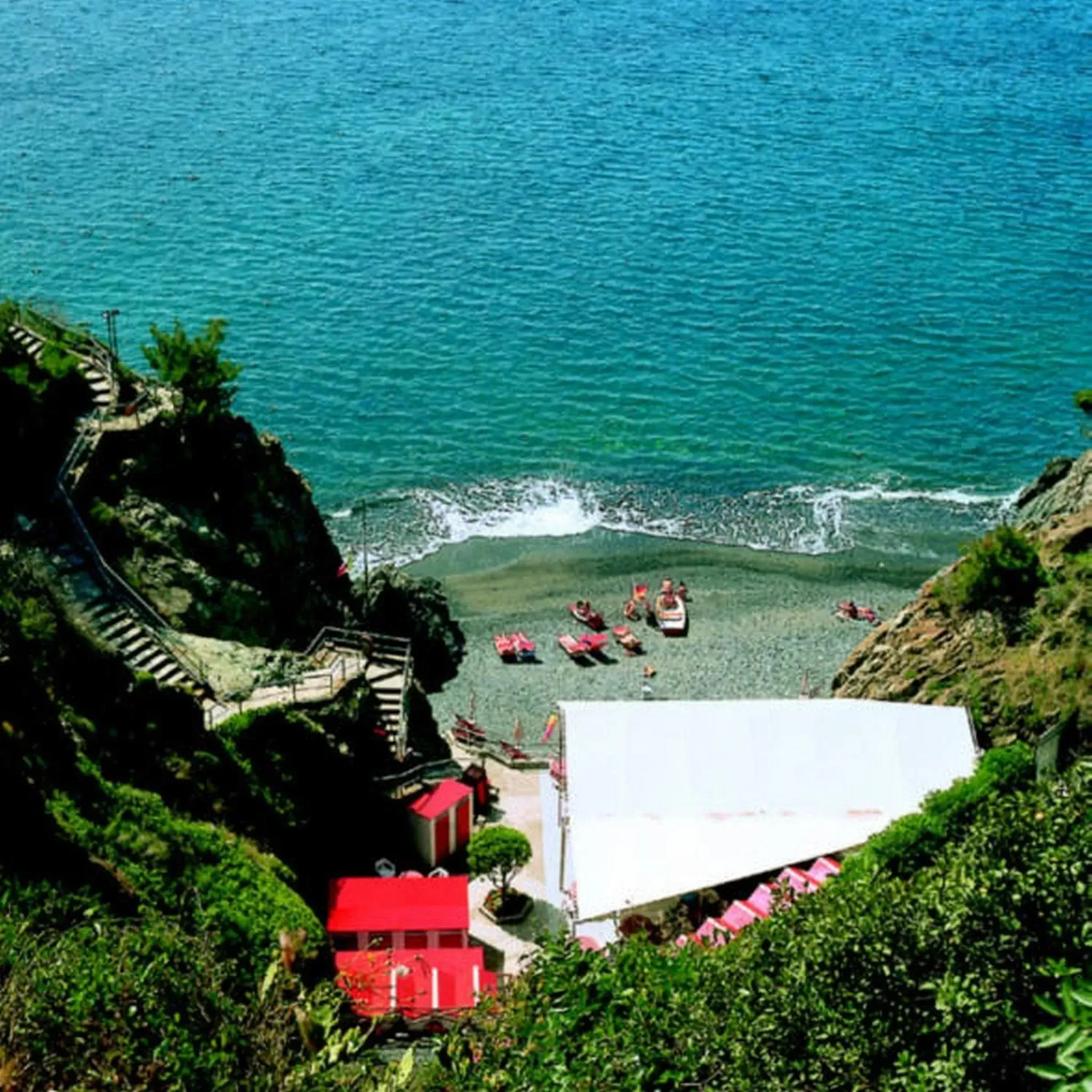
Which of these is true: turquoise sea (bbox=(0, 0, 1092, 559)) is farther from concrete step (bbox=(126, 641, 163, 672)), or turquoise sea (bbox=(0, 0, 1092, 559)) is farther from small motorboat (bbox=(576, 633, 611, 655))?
concrete step (bbox=(126, 641, 163, 672))

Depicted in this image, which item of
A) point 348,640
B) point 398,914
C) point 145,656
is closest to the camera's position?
point 398,914

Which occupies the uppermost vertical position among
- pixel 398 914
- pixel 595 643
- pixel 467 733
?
pixel 595 643

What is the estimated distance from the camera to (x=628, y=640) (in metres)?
47.1

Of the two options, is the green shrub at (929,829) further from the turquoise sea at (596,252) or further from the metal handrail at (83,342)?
the turquoise sea at (596,252)

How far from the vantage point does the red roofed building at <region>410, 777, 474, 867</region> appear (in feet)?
104

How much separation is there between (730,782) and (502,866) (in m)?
5.29

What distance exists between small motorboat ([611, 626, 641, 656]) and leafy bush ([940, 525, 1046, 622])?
12.6 metres

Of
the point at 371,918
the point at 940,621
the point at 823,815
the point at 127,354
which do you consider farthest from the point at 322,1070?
the point at 127,354

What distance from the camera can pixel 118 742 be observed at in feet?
90.1

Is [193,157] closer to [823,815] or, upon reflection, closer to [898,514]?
[898,514]

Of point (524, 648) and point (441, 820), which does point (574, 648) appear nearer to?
point (524, 648)

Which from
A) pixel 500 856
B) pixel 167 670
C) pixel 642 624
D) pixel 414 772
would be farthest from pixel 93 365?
pixel 642 624

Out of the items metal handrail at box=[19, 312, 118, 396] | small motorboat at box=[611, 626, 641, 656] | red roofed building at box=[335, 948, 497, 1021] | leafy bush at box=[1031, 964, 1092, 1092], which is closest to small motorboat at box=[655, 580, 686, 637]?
small motorboat at box=[611, 626, 641, 656]

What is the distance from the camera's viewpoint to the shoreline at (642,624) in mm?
44281
